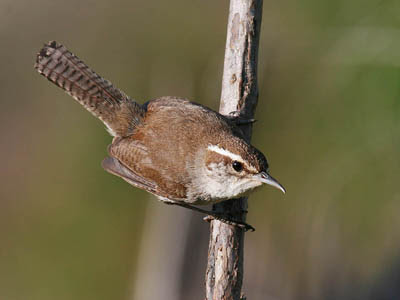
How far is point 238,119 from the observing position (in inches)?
148

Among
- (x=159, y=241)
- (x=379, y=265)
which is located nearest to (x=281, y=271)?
(x=379, y=265)

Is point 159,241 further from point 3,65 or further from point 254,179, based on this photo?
point 3,65

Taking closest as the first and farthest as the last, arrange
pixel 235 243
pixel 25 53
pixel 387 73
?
1. pixel 235 243
2. pixel 387 73
3. pixel 25 53

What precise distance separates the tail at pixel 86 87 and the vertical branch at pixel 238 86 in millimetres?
662

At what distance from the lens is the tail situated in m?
3.92

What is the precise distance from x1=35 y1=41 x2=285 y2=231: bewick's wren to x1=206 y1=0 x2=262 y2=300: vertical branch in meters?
0.17

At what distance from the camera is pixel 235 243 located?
3514 mm

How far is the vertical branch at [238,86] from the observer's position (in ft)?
11.5

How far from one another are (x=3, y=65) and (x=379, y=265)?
15.8 ft

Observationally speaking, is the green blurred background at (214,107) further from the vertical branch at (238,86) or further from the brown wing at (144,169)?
the brown wing at (144,169)

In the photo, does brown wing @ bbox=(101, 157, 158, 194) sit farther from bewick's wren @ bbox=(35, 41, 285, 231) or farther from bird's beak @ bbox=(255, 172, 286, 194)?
bird's beak @ bbox=(255, 172, 286, 194)

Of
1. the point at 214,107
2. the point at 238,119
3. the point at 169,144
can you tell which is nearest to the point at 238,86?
the point at 238,119

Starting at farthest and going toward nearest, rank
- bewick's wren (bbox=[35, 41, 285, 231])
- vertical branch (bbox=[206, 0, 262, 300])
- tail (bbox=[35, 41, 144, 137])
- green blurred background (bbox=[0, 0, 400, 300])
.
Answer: green blurred background (bbox=[0, 0, 400, 300]), tail (bbox=[35, 41, 144, 137]), vertical branch (bbox=[206, 0, 262, 300]), bewick's wren (bbox=[35, 41, 285, 231])

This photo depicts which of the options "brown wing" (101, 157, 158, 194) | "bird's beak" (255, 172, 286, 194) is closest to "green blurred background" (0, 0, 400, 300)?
"brown wing" (101, 157, 158, 194)
